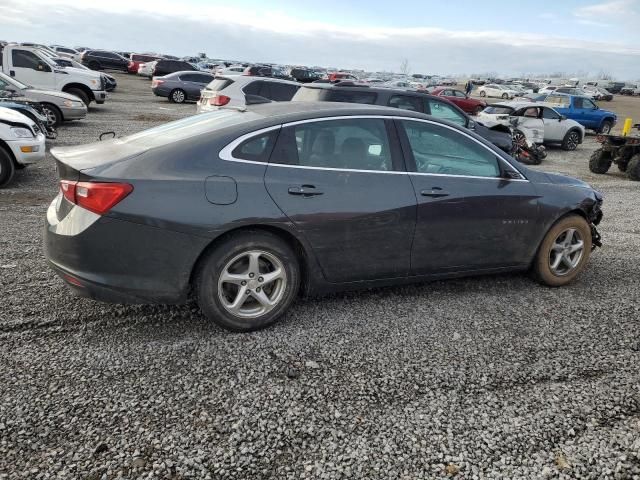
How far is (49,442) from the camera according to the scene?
2.49 metres

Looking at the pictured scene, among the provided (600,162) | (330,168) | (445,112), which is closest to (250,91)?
(445,112)

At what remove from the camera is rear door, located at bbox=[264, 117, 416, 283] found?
3604mm

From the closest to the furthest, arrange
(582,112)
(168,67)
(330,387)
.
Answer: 1. (330,387)
2. (582,112)
3. (168,67)

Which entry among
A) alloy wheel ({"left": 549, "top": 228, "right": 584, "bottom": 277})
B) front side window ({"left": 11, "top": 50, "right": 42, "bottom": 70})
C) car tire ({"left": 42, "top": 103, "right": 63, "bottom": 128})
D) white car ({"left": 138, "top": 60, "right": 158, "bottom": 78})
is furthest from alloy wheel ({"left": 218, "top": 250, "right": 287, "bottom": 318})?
white car ({"left": 138, "top": 60, "right": 158, "bottom": 78})

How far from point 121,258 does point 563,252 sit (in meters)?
3.86

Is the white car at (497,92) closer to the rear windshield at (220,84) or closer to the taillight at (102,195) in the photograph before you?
the rear windshield at (220,84)

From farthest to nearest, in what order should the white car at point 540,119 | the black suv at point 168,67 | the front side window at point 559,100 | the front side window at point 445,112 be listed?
the black suv at point 168,67 → the front side window at point 559,100 → the white car at point 540,119 → the front side window at point 445,112

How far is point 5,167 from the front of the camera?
7.63 metres

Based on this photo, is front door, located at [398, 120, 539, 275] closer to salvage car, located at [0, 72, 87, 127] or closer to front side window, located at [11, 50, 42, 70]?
salvage car, located at [0, 72, 87, 127]

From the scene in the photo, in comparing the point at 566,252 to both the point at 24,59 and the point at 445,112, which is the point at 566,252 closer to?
the point at 445,112

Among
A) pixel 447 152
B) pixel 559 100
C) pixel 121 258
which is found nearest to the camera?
pixel 121 258

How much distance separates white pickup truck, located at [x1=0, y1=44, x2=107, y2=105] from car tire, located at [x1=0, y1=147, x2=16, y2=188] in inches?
420

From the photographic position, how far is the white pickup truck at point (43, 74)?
53.9ft

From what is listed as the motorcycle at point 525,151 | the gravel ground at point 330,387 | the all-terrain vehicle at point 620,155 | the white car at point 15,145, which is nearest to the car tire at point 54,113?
the white car at point 15,145
